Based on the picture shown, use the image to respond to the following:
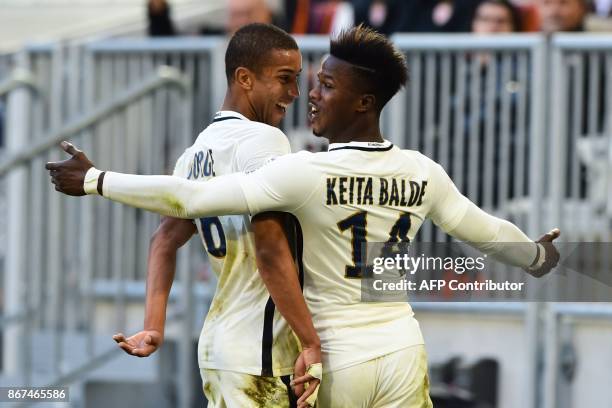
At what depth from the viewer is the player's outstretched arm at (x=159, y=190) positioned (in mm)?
4637

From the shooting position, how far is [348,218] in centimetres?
476

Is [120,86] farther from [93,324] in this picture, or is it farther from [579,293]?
[579,293]

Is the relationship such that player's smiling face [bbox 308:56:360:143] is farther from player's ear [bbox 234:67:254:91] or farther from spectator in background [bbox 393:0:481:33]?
spectator in background [bbox 393:0:481:33]

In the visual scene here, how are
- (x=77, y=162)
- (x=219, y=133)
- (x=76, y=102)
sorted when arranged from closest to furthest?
(x=77, y=162) → (x=219, y=133) → (x=76, y=102)

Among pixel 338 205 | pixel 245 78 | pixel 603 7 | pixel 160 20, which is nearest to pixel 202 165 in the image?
pixel 245 78

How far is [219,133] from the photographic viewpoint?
5.10m

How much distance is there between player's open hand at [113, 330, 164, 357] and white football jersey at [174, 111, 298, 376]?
20 centimetres

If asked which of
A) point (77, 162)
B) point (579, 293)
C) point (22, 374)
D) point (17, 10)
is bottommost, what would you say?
point (22, 374)

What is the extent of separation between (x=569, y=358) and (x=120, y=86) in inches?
137

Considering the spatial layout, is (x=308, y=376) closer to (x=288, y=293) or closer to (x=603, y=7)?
(x=288, y=293)

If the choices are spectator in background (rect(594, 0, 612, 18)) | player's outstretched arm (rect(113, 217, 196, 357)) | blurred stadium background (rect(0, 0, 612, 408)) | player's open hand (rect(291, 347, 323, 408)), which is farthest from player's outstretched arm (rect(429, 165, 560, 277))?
spectator in background (rect(594, 0, 612, 18))

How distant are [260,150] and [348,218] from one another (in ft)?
1.40

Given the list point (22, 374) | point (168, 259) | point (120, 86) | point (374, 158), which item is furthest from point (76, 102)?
point (374, 158)

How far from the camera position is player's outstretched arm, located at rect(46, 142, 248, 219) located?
15.2 feet
